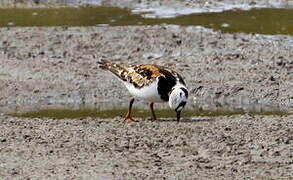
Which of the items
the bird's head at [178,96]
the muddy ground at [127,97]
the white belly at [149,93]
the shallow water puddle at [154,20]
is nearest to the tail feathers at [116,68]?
the white belly at [149,93]

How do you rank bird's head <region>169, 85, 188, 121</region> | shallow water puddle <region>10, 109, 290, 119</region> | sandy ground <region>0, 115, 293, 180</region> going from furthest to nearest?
shallow water puddle <region>10, 109, 290, 119</region> → bird's head <region>169, 85, 188, 121</region> → sandy ground <region>0, 115, 293, 180</region>

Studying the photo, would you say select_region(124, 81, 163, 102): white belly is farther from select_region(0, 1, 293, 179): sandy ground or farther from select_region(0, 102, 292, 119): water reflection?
select_region(0, 102, 292, 119): water reflection

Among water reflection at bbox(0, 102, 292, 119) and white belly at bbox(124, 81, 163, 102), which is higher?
white belly at bbox(124, 81, 163, 102)

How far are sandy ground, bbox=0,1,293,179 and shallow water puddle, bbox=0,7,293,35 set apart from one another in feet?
3.75

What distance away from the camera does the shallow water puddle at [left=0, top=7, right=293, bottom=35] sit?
1958 centimetres

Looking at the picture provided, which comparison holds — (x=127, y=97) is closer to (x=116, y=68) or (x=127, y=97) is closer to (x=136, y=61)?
(x=116, y=68)

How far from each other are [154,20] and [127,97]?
249 inches

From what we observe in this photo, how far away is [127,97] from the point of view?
48.3ft

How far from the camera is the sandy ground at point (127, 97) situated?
32.4ft

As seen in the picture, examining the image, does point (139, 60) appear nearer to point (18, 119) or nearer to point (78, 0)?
point (18, 119)

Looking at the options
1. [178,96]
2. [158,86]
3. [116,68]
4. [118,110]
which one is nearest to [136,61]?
[118,110]

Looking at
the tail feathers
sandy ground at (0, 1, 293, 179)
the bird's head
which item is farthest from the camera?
the tail feathers

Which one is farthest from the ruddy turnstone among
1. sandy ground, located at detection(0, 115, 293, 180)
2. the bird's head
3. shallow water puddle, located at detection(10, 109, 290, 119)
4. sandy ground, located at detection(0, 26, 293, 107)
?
sandy ground, located at detection(0, 26, 293, 107)

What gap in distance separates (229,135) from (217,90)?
11.5 ft
